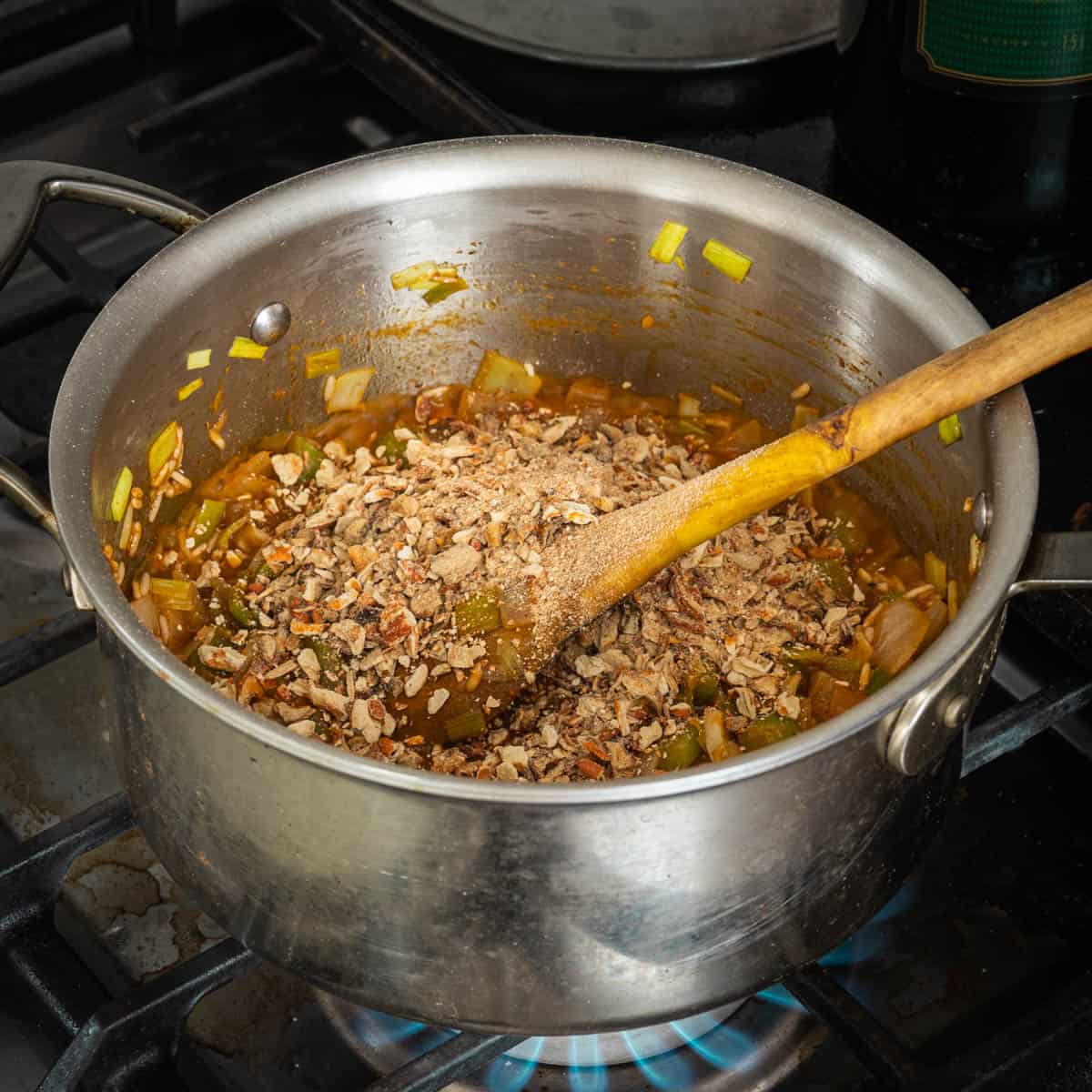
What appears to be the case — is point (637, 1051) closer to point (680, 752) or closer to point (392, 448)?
point (680, 752)

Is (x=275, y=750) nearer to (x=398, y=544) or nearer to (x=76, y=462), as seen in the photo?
(x=76, y=462)

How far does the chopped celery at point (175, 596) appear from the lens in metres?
1.11

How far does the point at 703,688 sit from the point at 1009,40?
1.83 feet

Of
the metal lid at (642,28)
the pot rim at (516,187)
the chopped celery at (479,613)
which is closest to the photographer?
the pot rim at (516,187)

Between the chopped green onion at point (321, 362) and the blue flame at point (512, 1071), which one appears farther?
the chopped green onion at point (321, 362)

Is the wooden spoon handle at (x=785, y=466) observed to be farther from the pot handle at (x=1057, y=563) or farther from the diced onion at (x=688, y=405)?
the diced onion at (x=688, y=405)

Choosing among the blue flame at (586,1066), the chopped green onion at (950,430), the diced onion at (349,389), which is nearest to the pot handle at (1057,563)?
the chopped green onion at (950,430)

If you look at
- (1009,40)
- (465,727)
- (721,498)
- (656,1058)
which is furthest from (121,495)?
(1009,40)

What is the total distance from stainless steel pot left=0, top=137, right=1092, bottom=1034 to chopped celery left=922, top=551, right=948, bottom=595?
17 millimetres

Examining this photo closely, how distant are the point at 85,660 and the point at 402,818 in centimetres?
56

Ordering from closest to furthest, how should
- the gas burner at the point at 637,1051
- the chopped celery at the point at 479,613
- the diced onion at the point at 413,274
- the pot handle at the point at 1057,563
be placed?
the pot handle at the point at 1057,563 < the gas burner at the point at 637,1051 < the chopped celery at the point at 479,613 < the diced onion at the point at 413,274

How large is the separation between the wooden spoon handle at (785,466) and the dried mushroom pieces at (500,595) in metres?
0.04

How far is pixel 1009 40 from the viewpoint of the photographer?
1.17 m

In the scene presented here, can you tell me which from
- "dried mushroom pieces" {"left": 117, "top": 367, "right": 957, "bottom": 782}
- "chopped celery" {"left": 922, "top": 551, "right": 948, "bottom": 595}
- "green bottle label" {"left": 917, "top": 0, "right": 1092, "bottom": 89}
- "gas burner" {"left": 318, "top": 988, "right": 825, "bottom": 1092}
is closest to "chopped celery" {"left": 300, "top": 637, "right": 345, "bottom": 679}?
"dried mushroom pieces" {"left": 117, "top": 367, "right": 957, "bottom": 782}
